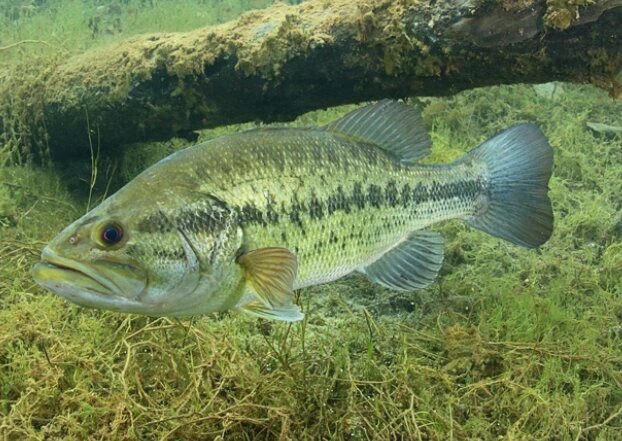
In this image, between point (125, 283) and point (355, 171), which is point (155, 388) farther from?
point (355, 171)

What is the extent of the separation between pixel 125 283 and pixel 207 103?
10.8ft

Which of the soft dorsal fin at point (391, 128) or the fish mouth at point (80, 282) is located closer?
the fish mouth at point (80, 282)

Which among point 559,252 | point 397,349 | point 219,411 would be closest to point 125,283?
point 219,411

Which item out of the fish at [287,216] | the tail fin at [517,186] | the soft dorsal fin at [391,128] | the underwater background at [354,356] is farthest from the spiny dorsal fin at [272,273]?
the tail fin at [517,186]

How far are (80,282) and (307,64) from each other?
294cm

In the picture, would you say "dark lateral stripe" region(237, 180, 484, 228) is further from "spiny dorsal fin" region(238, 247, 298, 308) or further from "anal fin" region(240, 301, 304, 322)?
"anal fin" region(240, 301, 304, 322)

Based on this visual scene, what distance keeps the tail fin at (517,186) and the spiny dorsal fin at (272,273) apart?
1.77 meters

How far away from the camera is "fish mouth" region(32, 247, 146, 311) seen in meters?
2.57

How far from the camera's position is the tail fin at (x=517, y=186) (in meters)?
4.00

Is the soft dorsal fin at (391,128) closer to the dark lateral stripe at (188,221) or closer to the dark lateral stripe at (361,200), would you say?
the dark lateral stripe at (361,200)

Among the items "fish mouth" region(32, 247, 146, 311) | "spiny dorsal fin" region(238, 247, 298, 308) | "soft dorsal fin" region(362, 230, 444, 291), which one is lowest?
"soft dorsal fin" region(362, 230, 444, 291)

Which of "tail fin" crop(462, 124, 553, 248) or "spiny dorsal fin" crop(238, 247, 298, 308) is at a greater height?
"spiny dorsal fin" crop(238, 247, 298, 308)

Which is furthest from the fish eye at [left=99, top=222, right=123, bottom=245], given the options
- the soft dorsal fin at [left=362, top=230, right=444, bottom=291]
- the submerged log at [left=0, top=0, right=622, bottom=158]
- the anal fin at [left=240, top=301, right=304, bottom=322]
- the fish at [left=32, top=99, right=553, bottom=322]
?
the submerged log at [left=0, top=0, right=622, bottom=158]

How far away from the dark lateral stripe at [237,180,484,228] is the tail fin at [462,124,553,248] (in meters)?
0.16
